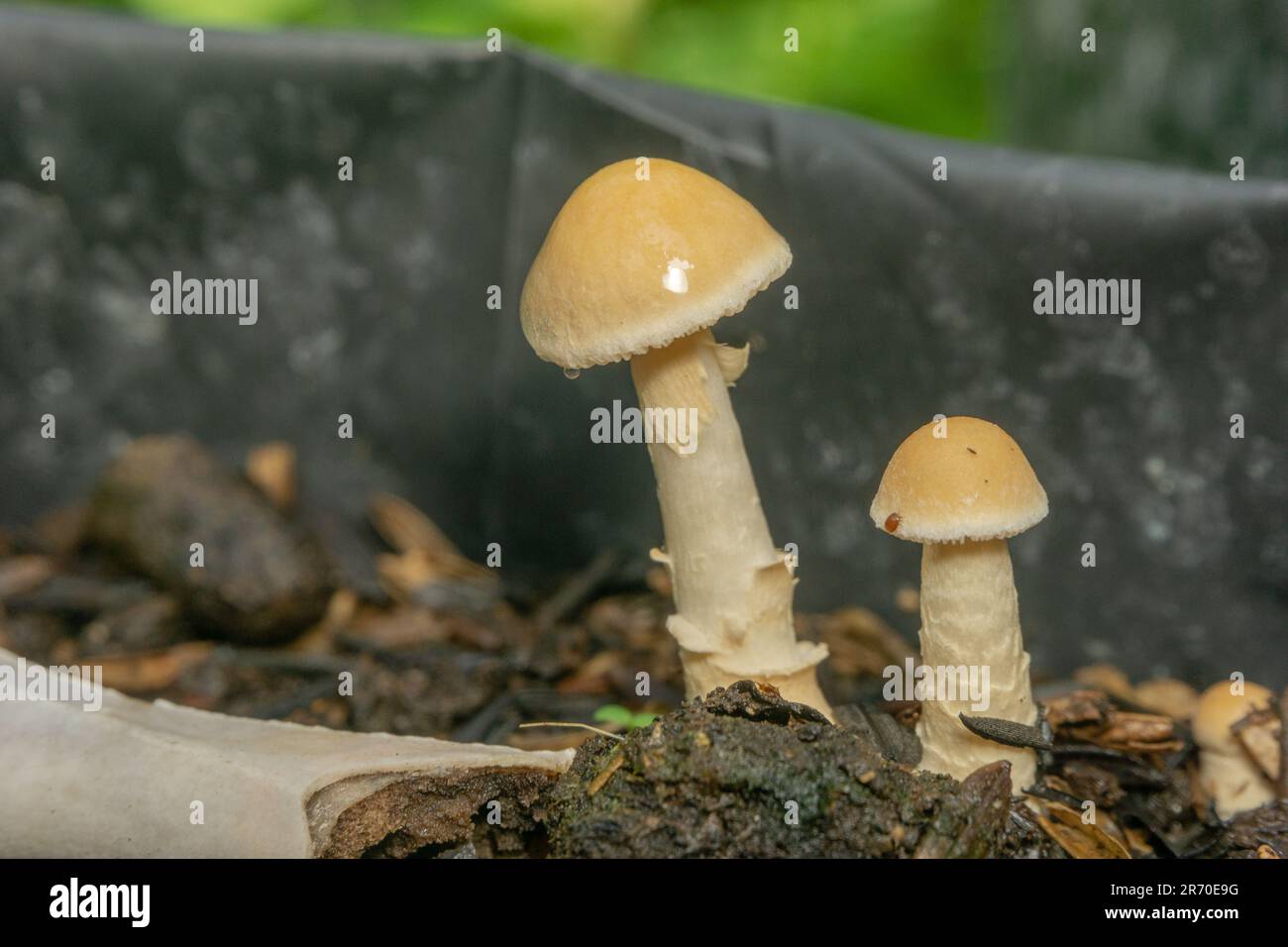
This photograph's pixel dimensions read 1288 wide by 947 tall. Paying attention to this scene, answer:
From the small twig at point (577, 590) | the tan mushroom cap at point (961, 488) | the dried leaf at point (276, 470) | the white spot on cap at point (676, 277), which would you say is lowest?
the small twig at point (577, 590)

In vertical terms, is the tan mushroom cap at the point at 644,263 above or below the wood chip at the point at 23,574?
above

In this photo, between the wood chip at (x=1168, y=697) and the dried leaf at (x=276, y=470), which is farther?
the dried leaf at (x=276, y=470)

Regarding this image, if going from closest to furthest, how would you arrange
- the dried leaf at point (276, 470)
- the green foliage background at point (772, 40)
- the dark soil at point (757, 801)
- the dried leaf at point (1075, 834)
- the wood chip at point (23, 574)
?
the dark soil at point (757, 801) → the dried leaf at point (1075, 834) → the wood chip at point (23, 574) → the dried leaf at point (276, 470) → the green foliage background at point (772, 40)

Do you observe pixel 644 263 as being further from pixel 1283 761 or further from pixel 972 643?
pixel 1283 761

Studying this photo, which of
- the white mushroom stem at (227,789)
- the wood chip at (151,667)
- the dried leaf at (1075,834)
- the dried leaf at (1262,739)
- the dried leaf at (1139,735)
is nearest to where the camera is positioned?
the white mushroom stem at (227,789)

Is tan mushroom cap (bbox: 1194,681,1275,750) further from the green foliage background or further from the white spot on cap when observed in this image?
the green foliage background

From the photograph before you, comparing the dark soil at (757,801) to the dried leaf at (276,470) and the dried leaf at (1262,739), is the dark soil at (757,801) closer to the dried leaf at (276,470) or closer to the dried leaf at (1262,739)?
the dried leaf at (1262,739)

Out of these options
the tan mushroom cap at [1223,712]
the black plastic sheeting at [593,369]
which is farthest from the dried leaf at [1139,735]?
the black plastic sheeting at [593,369]

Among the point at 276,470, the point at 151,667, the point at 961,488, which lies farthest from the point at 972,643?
the point at 276,470
